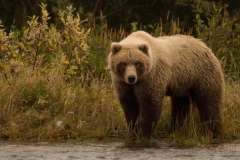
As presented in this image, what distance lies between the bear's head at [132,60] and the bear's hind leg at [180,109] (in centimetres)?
106

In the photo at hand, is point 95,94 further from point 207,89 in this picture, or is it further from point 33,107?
point 207,89

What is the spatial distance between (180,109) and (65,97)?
1.33m

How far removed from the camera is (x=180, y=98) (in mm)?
8484

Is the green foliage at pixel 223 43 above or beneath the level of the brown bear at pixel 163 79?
above

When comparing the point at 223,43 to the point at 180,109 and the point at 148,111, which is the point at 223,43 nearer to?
the point at 180,109

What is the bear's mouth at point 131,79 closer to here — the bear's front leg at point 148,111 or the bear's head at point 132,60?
the bear's head at point 132,60

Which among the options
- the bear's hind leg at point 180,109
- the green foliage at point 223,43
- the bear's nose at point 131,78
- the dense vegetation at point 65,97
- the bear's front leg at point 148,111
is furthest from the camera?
the green foliage at point 223,43

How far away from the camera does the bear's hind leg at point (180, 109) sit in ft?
27.6

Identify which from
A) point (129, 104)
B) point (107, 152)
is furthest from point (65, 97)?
point (107, 152)

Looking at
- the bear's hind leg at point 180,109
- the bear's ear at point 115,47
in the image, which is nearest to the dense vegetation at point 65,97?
the bear's hind leg at point 180,109

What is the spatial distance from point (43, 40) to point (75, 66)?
0.51m

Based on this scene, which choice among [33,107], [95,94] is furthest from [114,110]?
[33,107]

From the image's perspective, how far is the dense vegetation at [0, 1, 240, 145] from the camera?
8094mm

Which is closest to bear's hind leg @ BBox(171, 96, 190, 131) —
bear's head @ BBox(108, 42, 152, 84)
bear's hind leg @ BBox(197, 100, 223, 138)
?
bear's hind leg @ BBox(197, 100, 223, 138)
